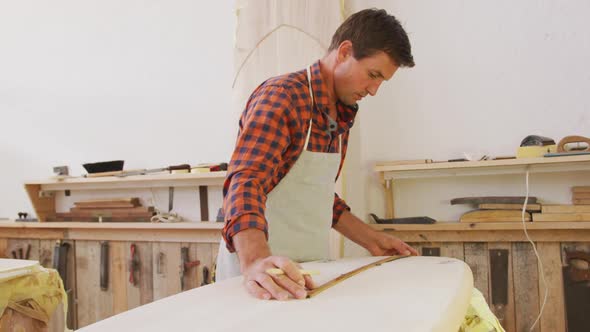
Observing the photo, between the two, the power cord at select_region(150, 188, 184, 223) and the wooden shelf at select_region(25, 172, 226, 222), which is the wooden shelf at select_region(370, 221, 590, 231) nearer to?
the wooden shelf at select_region(25, 172, 226, 222)

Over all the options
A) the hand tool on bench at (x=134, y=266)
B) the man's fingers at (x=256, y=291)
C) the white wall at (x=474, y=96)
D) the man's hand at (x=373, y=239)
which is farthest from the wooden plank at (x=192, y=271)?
the man's fingers at (x=256, y=291)

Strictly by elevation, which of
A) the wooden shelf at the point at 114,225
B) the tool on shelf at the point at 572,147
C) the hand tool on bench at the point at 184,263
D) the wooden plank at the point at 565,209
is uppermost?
the tool on shelf at the point at 572,147

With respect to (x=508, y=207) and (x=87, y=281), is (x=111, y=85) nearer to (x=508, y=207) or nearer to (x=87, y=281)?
(x=87, y=281)

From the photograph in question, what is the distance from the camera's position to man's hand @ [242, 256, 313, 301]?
106 centimetres

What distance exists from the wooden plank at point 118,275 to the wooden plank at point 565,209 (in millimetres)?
2684

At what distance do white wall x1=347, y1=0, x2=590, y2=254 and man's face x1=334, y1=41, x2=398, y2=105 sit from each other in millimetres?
1074

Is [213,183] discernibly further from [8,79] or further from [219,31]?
[8,79]

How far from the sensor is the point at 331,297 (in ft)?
3.50

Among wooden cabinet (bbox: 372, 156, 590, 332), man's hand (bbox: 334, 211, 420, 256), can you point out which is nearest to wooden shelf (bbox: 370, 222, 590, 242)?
wooden cabinet (bbox: 372, 156, 590, 332)

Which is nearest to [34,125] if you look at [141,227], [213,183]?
[141,227]

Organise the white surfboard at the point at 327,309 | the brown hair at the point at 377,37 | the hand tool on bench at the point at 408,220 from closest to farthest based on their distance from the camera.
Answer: the white surfboard at the point at 327,309
the brown hair at the point at 377,37
the hand tool on bench at the point at 408,220

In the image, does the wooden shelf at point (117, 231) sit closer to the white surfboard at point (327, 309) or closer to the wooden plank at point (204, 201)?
the wooden plank at point (204, 201)

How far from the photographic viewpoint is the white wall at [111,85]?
3.29 m

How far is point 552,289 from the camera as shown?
7.77 feet
